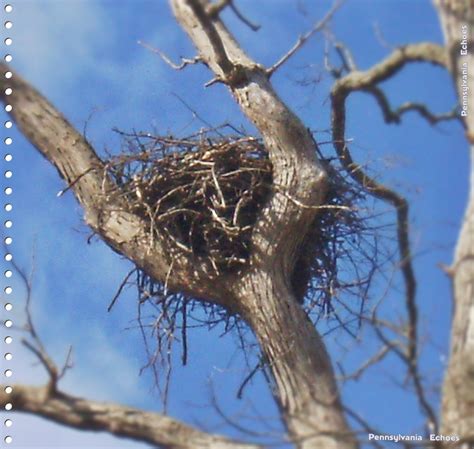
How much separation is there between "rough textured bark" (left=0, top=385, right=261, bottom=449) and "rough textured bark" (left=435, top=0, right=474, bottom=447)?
0.47m

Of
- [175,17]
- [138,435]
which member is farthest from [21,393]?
[175,17]

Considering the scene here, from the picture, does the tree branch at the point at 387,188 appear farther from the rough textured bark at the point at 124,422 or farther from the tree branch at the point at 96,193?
the tree branch at the point at 96,193

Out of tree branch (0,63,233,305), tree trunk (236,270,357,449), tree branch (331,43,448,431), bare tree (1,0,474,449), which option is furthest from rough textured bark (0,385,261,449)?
tree branch (0,63,233,305)

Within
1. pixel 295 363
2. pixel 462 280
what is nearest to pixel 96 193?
pixel 295 363

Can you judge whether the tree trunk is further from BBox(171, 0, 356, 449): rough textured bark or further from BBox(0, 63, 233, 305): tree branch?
BBox(0, 63, 233, 305): tree branch

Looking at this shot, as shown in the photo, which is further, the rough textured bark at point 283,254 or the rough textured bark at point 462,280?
the rough textured bark at point 283,254

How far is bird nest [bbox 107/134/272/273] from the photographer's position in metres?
3.41

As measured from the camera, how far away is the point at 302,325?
3.22 m

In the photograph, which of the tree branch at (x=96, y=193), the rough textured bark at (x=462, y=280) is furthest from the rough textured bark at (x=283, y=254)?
the rough textured bark at (x=462, y=280)

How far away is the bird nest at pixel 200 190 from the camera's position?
3412mm

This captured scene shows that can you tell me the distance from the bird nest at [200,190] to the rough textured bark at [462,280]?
0.75m

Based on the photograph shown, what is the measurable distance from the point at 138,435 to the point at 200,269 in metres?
0.71

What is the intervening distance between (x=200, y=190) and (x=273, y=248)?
31 cm

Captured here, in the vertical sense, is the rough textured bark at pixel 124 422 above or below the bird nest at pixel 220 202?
below
